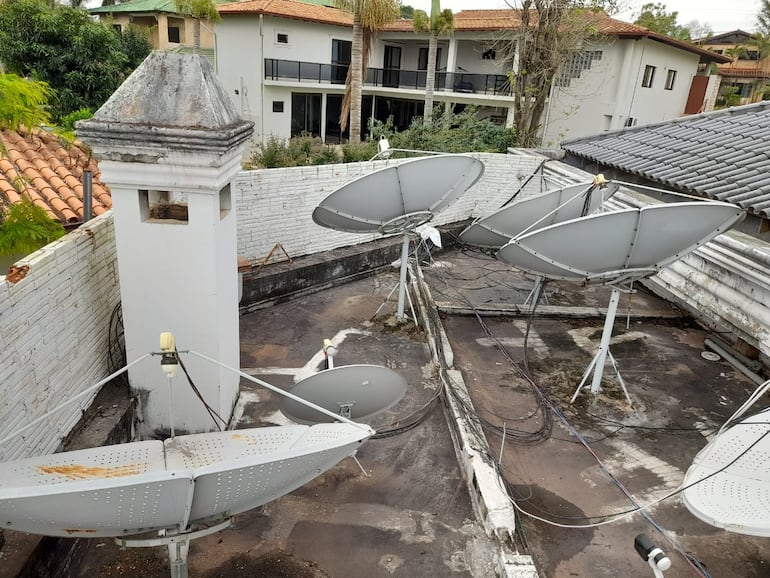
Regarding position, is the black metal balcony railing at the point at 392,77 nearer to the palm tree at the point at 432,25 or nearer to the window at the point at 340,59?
the window at the point at 340,59

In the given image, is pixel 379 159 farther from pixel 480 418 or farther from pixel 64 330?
pixel 64 330

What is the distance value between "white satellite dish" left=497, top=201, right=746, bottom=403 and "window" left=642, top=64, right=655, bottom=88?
945 inches

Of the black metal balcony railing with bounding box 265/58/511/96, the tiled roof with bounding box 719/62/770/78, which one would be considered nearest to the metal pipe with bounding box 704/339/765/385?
the black metal balcony railing with bounding box 265/58/511/96

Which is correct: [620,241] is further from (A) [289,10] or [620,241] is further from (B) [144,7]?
(B) [144,7]

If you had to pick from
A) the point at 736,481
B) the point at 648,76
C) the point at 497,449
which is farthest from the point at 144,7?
the point at 736,481

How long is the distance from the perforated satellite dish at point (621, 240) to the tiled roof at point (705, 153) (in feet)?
5.67

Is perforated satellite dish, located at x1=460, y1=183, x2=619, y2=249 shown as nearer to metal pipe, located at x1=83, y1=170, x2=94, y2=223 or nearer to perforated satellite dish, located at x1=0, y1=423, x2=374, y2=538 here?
metal pipe, located at x1=83, y1=170, x2=94, y2=223

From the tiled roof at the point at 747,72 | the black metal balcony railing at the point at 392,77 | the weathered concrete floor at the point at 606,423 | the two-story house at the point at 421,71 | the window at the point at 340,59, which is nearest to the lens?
the weathered concrete floor at the point at 606,423

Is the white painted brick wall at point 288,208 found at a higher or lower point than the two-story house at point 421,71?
lower

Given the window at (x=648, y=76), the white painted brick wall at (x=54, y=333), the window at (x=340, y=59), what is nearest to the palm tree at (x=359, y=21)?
the window at (x=340, y=59)

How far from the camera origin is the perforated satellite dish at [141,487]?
2838 mm

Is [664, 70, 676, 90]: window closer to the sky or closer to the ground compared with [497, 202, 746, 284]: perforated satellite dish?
closer to the sky

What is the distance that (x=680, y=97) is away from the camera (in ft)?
101

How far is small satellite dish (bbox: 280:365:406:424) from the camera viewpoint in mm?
5676
